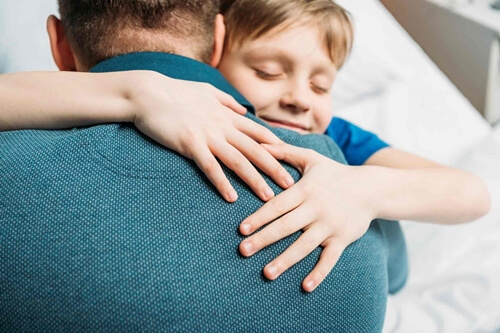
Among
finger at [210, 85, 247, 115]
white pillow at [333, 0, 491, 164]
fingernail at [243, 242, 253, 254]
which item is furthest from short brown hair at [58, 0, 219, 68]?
white pillow at [333, 0, 491, 164]

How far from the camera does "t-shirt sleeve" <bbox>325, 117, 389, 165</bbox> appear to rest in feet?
3.71

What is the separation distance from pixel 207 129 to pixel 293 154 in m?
0.11

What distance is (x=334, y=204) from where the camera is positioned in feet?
Answer: 2.44

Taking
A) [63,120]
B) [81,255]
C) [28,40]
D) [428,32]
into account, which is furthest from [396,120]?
[81,255]

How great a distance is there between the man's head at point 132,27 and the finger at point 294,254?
1.03 feet

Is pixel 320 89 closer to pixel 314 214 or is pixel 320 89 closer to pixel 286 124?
pixel 286 124

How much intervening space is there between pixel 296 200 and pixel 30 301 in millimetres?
303

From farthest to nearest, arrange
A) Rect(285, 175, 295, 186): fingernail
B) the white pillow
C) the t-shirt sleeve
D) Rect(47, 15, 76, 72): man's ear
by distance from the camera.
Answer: the white pillow → the t-shirt sleeve → Rect(47, 15, 76, 72): man's ear → Rect(285, 175, 295, 186): fingernail

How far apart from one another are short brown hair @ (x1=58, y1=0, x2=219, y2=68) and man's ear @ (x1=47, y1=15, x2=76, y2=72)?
0.17 feet

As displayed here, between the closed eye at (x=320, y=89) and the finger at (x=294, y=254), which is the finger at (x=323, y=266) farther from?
the closed eye at (x=320, y=89)

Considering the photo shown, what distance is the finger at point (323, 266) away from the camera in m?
Result: 0.66

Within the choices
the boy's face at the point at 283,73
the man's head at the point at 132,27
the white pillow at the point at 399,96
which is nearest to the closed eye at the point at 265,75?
the boy's face at the point at 283,73

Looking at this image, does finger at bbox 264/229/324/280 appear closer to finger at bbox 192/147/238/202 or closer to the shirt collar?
finger at bbox 192/147/238/202

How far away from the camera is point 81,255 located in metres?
0.60
